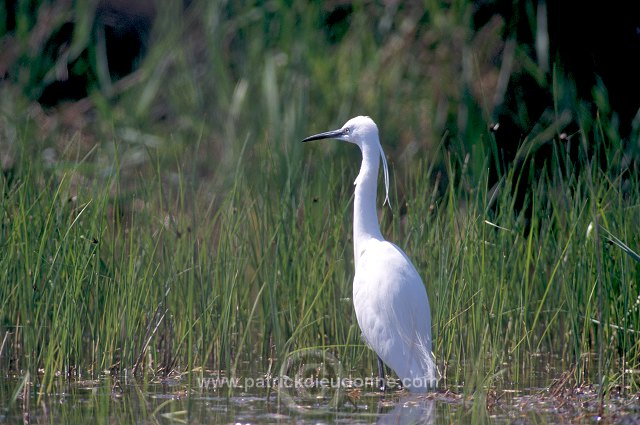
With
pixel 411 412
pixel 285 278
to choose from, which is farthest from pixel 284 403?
pixel 285 278

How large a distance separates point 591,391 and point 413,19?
4153 mm

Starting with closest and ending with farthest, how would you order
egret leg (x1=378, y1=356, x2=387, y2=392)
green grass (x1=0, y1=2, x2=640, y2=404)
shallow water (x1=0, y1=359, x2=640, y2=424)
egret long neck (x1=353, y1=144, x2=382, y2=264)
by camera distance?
shallow water (x1=0, y1=359, x2=640, y2=424) → green grass (x1=0, y1=2, x2=640, y2=404) → egret leg (x1=378, y1=356, x2=387, y2=392) → egret long neck (x1=353, y1=144, x2=382, y2=264)

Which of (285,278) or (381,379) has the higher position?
(285,278)

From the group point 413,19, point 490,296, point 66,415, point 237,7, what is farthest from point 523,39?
point 66,415

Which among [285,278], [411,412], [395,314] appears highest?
[285,278]

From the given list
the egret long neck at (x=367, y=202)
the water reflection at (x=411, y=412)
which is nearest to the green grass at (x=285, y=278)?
the egret long neck at (x=367, y=202)

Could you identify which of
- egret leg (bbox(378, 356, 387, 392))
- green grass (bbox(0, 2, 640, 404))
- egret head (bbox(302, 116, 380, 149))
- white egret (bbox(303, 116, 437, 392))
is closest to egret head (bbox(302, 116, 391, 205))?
egret head (bbox(302, 116, 380, 149))

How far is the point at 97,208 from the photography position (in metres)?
4.67

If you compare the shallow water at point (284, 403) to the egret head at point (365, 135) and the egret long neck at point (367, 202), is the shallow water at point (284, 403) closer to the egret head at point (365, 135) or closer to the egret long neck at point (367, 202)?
the egret long neck at point (367, 202)

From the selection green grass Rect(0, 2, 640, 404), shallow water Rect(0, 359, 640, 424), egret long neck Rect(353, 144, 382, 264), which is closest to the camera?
shallow water Rect(0, 359, 640, 424)

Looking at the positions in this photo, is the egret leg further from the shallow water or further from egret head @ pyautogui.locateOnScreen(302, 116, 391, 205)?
egret head @ pyautogui.locateOnScreen(302, 116, 391, 205)

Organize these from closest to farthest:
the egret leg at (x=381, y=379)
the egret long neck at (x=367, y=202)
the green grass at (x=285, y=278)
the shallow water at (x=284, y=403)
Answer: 1. the shallow water at (x=284, y=403)
2. the green grass at (x=285, y=278)
3. the egret leg at (x=381, y=379)
4. the egret long neck at (x=367, y=202)

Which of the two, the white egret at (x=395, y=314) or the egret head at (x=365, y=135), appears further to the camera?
the egret head at (x=365, y=135)

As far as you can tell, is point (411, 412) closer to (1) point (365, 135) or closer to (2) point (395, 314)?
(2) point (395, 314)
